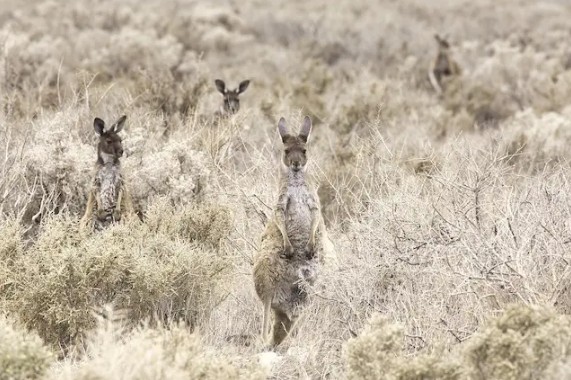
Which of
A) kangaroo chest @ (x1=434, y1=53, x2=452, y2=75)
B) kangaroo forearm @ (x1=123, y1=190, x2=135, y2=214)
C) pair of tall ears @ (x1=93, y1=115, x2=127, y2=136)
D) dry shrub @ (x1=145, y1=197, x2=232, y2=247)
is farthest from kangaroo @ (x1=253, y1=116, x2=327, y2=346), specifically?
kangaroo chest @ (x1=434, y1=53, x2=452, y2=75)

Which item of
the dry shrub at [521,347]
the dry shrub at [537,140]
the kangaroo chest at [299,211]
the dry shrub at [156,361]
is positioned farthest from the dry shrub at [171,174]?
the dry shrub at [521,347]

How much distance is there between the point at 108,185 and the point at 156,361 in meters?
3.52

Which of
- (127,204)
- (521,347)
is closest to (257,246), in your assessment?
(127,204)

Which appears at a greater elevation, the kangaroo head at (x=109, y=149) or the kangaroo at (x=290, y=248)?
the kangaroo head at (x=109, y=149)

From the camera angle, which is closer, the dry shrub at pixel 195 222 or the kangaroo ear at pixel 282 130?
the kangaroo ear at pixel 282 130

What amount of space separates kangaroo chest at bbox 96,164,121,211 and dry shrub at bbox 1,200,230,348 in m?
0.72

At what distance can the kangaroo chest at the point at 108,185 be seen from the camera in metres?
7.35

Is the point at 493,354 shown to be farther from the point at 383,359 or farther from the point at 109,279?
the point at 109,279

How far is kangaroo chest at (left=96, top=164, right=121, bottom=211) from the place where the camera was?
24.1ft

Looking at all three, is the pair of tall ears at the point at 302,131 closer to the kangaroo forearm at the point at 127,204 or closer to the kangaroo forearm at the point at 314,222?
the kangaroo forearm at the point at 314,222

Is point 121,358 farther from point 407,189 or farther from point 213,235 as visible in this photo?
point 407,189

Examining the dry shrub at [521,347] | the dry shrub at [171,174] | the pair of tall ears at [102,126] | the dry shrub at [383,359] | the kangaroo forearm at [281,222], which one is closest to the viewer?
the dry shrub at [521,347]

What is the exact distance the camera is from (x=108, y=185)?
739cm

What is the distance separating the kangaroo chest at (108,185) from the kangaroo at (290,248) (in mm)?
1546
